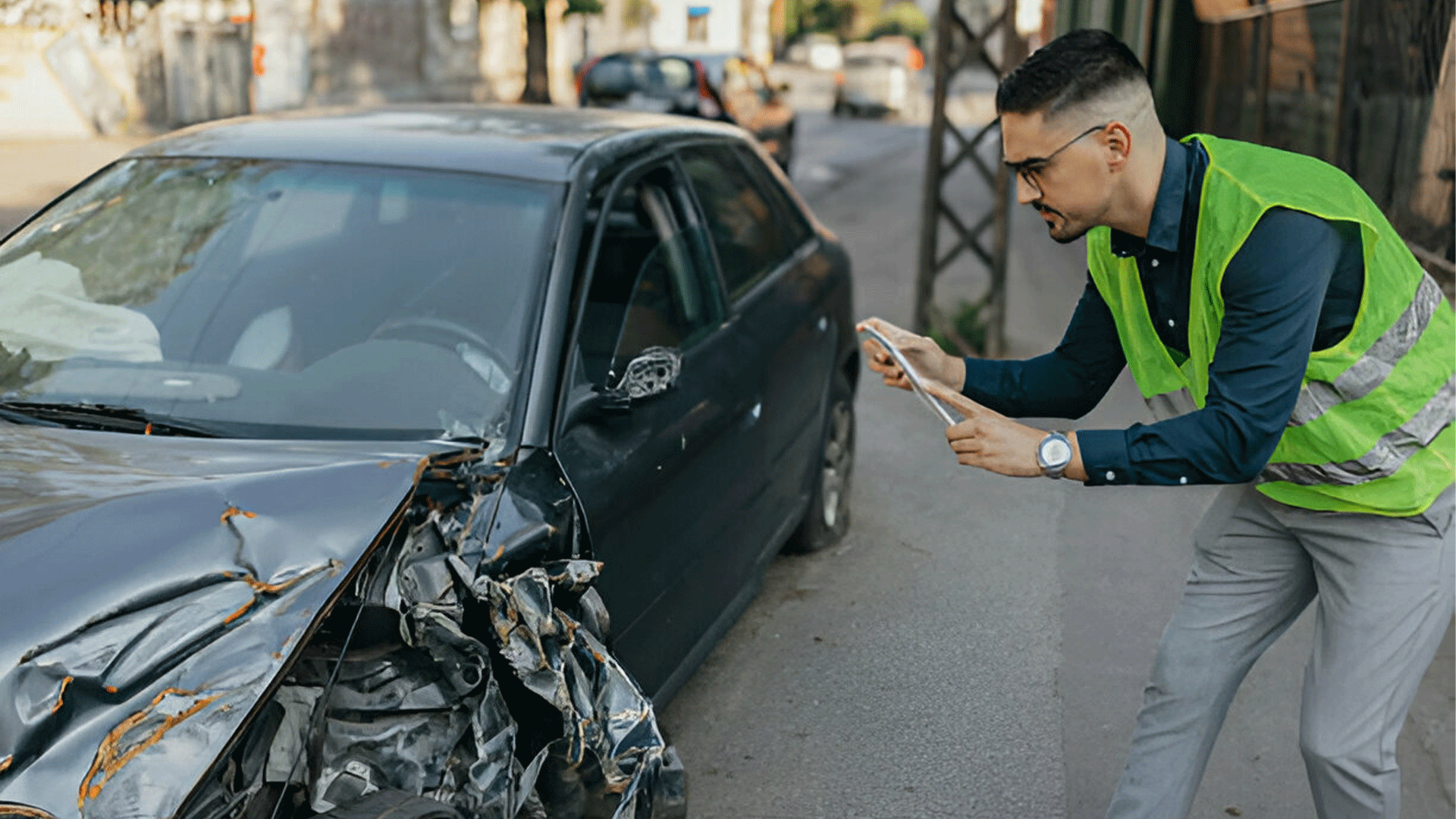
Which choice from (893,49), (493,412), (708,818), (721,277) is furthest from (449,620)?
(893,49)

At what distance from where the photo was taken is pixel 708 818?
3.74 meters

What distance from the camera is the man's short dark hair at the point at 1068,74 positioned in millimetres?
2537

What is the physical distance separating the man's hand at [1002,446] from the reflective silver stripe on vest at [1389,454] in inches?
18.6

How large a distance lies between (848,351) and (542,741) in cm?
316

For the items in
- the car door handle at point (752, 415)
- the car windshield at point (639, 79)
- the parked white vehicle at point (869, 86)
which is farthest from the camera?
the parked white vehicle at point (869, 86)

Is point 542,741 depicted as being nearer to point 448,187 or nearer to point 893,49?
point 448,187

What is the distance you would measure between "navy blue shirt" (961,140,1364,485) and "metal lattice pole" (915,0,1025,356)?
6.24 metres

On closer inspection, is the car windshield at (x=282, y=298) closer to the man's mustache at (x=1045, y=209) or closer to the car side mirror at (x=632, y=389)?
the car side mirror at (x=632, y=389)

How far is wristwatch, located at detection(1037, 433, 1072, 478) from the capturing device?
2.57 metres

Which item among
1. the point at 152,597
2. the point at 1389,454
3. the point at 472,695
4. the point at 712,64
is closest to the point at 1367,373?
the point at 1389,454

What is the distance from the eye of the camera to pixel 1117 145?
2561mm

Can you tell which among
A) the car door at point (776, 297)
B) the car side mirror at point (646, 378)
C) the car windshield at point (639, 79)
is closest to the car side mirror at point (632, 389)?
the car side mirror at point (646, 378)

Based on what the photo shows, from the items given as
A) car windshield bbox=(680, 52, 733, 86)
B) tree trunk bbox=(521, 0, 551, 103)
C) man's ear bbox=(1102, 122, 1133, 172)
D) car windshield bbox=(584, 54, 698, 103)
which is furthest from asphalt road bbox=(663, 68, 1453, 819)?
tree trunk bbox=(521, 0, 551, 103)

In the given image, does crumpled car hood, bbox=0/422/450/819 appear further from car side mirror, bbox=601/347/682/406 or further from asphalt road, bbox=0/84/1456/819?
asphalt road, bbox=0/84/1456/819
